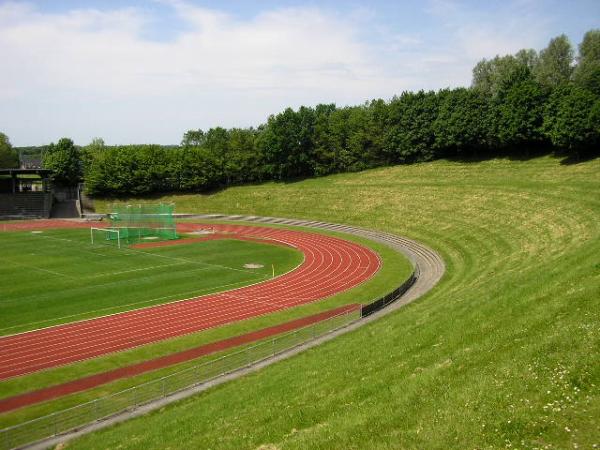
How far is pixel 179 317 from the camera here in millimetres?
32562

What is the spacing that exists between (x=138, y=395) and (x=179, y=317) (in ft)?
40.3

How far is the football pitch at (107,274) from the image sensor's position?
34594mm

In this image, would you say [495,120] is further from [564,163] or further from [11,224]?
[11,224]

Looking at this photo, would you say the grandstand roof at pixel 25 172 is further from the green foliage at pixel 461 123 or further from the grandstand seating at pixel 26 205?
the green foliage at pixel 461 123

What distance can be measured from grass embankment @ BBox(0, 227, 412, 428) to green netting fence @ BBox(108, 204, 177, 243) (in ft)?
102

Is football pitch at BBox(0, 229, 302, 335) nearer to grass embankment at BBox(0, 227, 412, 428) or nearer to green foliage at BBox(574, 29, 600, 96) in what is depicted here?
grass embankment at BBox(0, 227, 412, 428)

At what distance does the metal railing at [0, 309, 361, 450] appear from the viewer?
57.2 ft

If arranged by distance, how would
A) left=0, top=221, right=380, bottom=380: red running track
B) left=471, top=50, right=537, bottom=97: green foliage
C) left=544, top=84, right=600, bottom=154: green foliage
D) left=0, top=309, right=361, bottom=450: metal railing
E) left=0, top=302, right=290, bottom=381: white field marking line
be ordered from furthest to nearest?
left=471, top=50, right=537, bottom=97: green foliage
left=544, top=84, right=600, bottom=154: green foliage
left=0, top=221, right=380, bottom=380: red running track
left=0, top=302, right=290, bottom=381: white field marking line
left=0, top=309, right=361, bottom=450: metal railing

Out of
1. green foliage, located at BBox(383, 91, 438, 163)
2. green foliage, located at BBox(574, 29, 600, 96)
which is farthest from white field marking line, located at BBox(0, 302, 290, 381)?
green foliage, located at BBox(574, 29, 600, 96)

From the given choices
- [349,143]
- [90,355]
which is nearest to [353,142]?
[349,143]

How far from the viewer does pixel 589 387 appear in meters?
11.3

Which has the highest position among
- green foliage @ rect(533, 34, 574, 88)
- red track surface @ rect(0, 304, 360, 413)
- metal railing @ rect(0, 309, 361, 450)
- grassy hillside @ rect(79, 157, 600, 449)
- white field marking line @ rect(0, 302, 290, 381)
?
green foliage @ rect(533, 34, 574, 88)

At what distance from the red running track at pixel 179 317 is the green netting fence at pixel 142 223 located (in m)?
20.4

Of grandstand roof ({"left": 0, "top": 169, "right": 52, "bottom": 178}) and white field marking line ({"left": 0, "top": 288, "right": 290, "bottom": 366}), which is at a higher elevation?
grandstand roof ({"left": 0, "top": 169, "right": 52, "bottom": 178})
